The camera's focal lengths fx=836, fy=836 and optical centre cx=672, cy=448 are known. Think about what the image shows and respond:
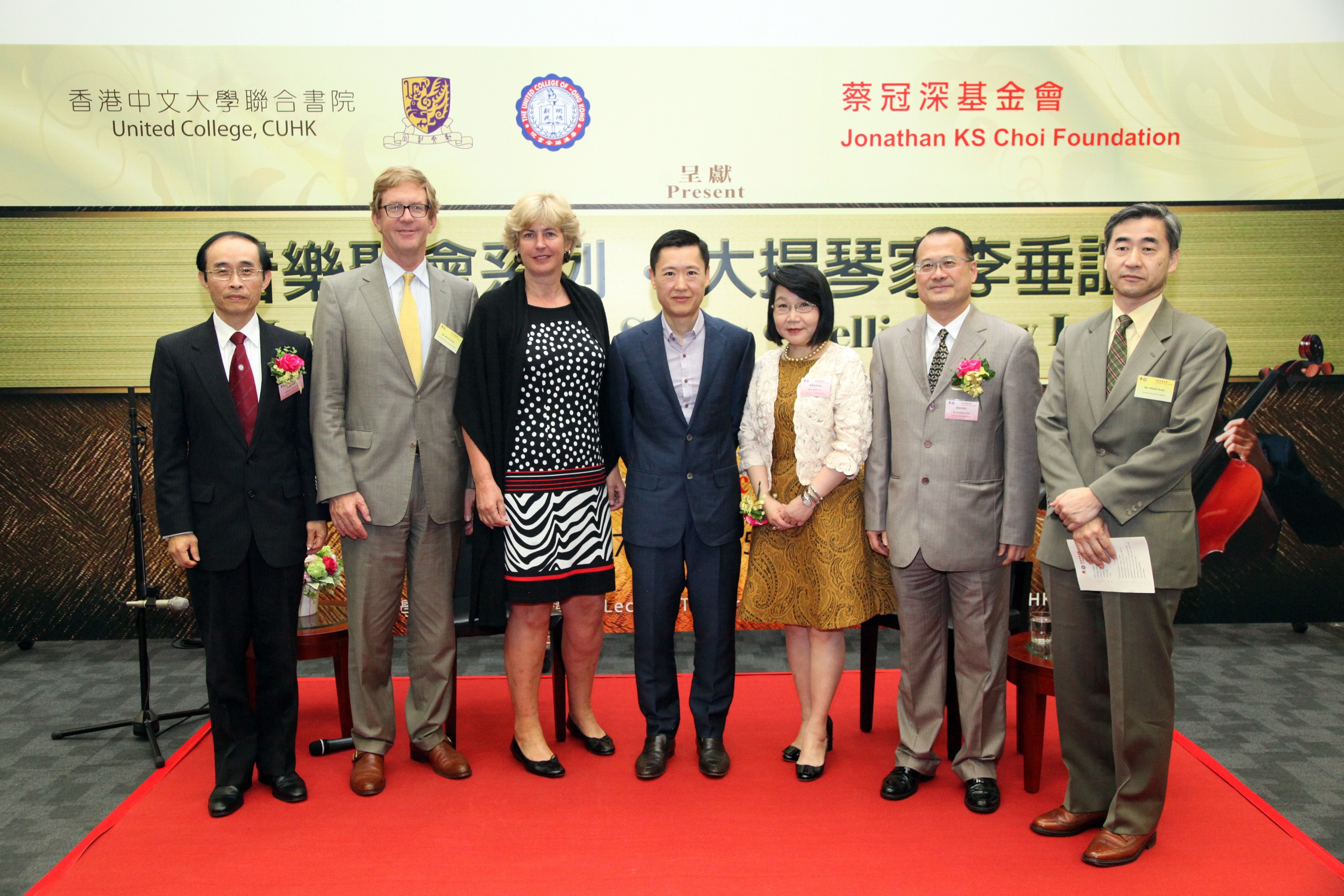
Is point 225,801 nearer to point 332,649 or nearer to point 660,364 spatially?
point 332,649

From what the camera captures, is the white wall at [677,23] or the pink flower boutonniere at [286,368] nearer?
the pink flower boutonniere at [286,368]

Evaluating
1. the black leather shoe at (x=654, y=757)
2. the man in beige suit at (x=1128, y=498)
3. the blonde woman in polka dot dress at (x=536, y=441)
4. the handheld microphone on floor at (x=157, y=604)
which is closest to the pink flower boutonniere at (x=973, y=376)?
the man in beige suit at (x=1128, y=498)

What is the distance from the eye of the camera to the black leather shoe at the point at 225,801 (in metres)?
2.61

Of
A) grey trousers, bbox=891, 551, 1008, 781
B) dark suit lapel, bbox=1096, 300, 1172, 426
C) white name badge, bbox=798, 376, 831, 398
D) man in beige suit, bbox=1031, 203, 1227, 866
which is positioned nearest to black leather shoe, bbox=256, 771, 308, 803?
grey trousers, bbox=891, 551, 1008, 781

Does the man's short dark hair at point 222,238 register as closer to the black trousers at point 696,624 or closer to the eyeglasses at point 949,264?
the black trousers at point 696,624

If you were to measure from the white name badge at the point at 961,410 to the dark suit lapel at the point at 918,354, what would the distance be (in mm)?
88

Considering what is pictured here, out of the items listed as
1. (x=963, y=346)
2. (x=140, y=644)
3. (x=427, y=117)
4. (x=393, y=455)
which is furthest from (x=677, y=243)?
(x=140, y=644)

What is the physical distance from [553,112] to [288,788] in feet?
11.1

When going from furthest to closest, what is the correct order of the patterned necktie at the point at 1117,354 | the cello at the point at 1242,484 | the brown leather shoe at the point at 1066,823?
the cello at the point at 1242,484, the brown leather shoe at the point at 1066,823, the patterned necktie at the point at 1117,354

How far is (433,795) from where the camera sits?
2.75m

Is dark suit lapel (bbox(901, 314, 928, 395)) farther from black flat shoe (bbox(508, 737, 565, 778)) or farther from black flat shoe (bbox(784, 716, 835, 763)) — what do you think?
black flat shoe (bbox(508, 737, 565, 778))

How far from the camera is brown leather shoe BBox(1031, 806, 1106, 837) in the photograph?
2.44 metres

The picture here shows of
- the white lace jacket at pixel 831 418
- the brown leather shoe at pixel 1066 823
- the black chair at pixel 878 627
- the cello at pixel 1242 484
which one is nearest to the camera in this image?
the brown leather shoe at pixel 1066 823

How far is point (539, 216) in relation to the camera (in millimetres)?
2699
